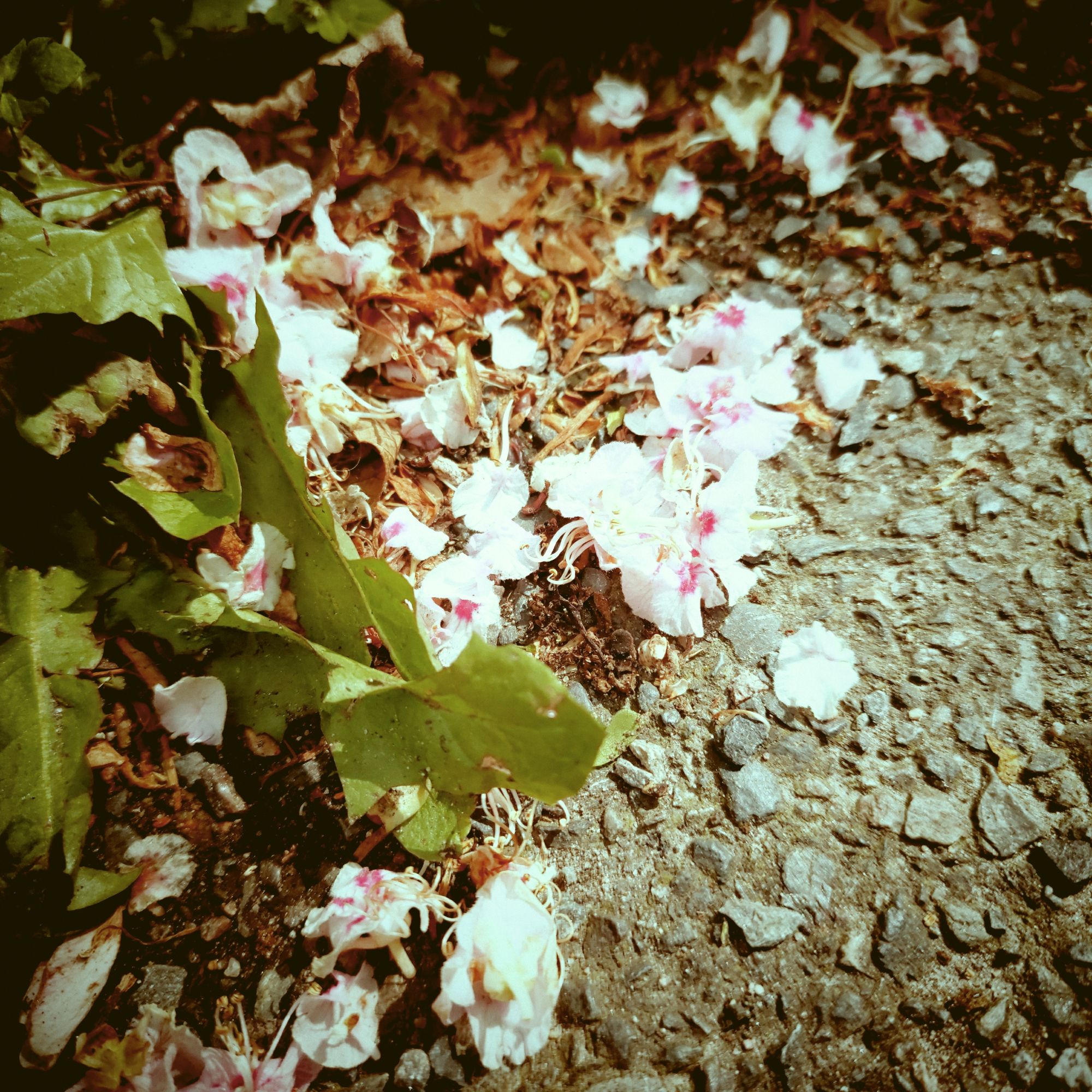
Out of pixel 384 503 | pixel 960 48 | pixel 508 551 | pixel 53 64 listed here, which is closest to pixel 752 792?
pixel 508 551

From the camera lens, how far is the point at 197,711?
1.07 metres

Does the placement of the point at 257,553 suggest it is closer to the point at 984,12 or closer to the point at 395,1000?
the point at 395,1000

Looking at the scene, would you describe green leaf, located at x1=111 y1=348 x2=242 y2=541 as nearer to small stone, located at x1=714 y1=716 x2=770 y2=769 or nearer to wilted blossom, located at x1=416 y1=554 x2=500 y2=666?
wilted blossom, located at x1=416 y1=554 x2=500 y2=666

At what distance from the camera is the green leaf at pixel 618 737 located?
1062mm

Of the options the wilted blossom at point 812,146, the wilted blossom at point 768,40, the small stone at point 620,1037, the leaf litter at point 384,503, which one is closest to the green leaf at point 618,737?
the leaf litter at point 384,503

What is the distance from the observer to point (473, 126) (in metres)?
1.49

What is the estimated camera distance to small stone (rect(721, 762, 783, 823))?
40.4 inches

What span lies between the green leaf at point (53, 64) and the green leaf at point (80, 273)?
0.26 meters

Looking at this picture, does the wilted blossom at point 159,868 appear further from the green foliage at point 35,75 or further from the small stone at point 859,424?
the small stone at point 859,424

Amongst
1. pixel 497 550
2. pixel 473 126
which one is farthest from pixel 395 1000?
pixel 473 126

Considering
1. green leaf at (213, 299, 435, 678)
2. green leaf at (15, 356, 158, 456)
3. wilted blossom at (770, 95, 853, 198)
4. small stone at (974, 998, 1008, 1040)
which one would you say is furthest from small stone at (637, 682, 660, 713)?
wilted blossom at (770, 95, 853, 198)

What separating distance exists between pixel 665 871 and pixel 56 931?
96cm

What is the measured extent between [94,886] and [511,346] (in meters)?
1.23

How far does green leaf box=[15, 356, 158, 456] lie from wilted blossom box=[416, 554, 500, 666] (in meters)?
0.58
